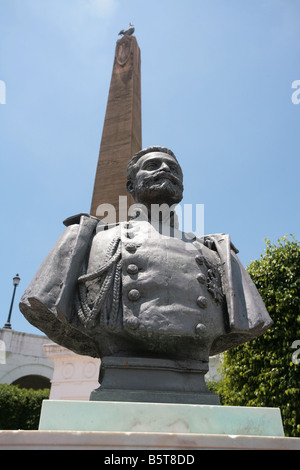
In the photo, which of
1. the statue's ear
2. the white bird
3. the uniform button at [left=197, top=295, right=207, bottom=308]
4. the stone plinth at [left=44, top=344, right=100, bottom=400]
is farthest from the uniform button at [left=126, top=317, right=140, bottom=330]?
the white bird

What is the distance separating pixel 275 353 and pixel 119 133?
24.1 ft

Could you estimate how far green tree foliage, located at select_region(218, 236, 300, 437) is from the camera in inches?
251

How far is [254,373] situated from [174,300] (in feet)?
17.3

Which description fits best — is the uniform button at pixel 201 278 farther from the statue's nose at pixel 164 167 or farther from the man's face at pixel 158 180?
the statue's nose at pixel 164 167

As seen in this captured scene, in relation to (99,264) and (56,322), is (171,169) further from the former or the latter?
(56,322)

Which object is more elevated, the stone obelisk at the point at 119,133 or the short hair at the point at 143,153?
the stone obelisk at the point at 119,133

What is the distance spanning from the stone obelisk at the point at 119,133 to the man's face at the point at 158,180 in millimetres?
6869

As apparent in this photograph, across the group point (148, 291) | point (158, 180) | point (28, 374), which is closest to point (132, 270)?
point (148, 291)

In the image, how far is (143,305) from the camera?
246 centimetres

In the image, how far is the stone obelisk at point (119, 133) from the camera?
35.6 feet

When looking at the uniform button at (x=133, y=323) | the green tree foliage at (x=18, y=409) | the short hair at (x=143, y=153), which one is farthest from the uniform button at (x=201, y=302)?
the green tree foliage at (x=18, y=409)

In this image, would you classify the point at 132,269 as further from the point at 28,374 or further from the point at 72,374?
the point at 28,374

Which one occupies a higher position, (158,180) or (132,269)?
A: (158,180)

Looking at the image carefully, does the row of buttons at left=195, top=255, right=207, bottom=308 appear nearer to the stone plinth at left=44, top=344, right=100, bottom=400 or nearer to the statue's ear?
the statue's ear
